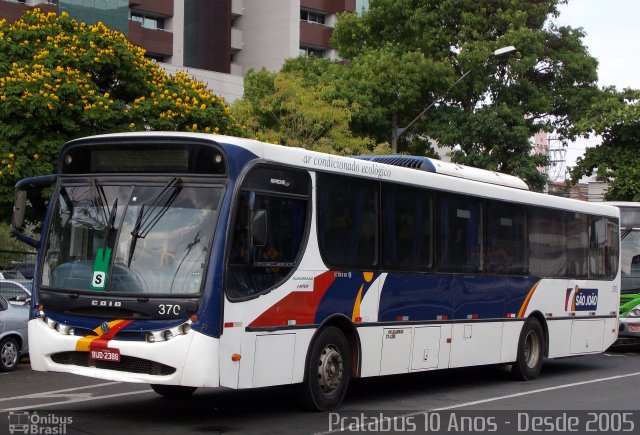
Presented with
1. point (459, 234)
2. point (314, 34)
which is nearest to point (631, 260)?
point (459, 234)

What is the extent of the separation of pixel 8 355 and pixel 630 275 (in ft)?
45.8

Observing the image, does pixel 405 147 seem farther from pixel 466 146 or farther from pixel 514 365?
pixel 514 365

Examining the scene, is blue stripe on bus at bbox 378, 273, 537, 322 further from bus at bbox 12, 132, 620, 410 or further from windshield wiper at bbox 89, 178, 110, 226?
windshield wiper at bbox 89, 178, 110, 226

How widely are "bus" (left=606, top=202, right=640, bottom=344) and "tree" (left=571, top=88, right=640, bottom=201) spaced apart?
355 inches

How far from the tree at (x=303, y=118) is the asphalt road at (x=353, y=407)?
A: 17.4 m

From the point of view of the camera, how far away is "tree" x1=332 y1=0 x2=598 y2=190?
36062 mm

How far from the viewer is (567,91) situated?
125 ft

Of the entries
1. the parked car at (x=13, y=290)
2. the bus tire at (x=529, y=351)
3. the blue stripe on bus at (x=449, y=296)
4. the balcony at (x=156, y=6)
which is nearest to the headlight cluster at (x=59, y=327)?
the blue stripe on bus at (x=449, y=296)

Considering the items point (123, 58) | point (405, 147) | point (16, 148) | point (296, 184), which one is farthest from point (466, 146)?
point (296, 184)

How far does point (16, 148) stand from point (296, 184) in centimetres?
Answer: 1110

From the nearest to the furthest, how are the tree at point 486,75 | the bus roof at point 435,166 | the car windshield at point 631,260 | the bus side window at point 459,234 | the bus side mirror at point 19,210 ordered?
the bus side mirror at point 19,210, the bus side window at point 459,234, the bus roof at point 435,166, the car windshield at point 631,260, the tree at point 486,75

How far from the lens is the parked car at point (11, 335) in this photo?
1633cm

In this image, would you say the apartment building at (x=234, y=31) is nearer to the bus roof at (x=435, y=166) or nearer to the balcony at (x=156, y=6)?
the balcony at (x=156, y=6)

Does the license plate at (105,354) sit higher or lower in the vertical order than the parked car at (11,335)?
higher
